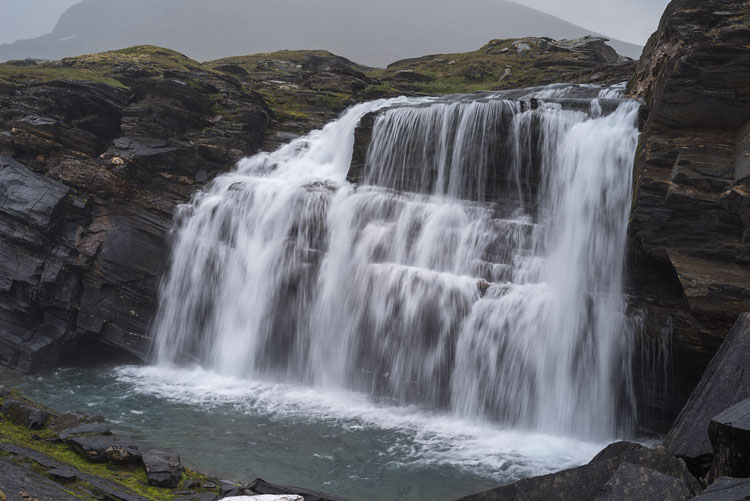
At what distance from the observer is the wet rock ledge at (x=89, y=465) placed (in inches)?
285

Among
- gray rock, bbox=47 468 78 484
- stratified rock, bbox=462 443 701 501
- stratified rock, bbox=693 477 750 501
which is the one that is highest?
stratified rock, bbox=693 477 750 501

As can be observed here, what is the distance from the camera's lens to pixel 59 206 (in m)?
19.1

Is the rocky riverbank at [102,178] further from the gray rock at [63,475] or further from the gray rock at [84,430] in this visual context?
the gray rock at [63,475]

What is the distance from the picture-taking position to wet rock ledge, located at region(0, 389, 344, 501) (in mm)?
7246

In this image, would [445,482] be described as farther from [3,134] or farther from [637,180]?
[3,134]

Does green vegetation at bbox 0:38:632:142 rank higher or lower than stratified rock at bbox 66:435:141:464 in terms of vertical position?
higher

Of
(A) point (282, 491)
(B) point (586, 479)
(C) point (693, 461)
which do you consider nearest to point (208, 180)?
(A) point (282, 491)

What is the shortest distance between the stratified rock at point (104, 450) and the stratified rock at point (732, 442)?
8507 millimetres

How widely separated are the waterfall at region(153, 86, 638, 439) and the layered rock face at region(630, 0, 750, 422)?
3.75ft

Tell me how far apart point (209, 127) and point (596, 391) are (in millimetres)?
19347

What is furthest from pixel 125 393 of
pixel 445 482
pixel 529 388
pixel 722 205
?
pixel 722 205

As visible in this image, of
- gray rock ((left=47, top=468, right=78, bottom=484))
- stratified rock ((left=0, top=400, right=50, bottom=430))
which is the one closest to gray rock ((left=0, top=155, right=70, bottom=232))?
stratified rock ((left=0, top=400, right=50, bottom=430))

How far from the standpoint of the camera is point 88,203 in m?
19.8

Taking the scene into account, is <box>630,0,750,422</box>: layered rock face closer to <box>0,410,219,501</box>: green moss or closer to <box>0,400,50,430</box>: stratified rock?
<box>0,410,219,501</box>: green moss
